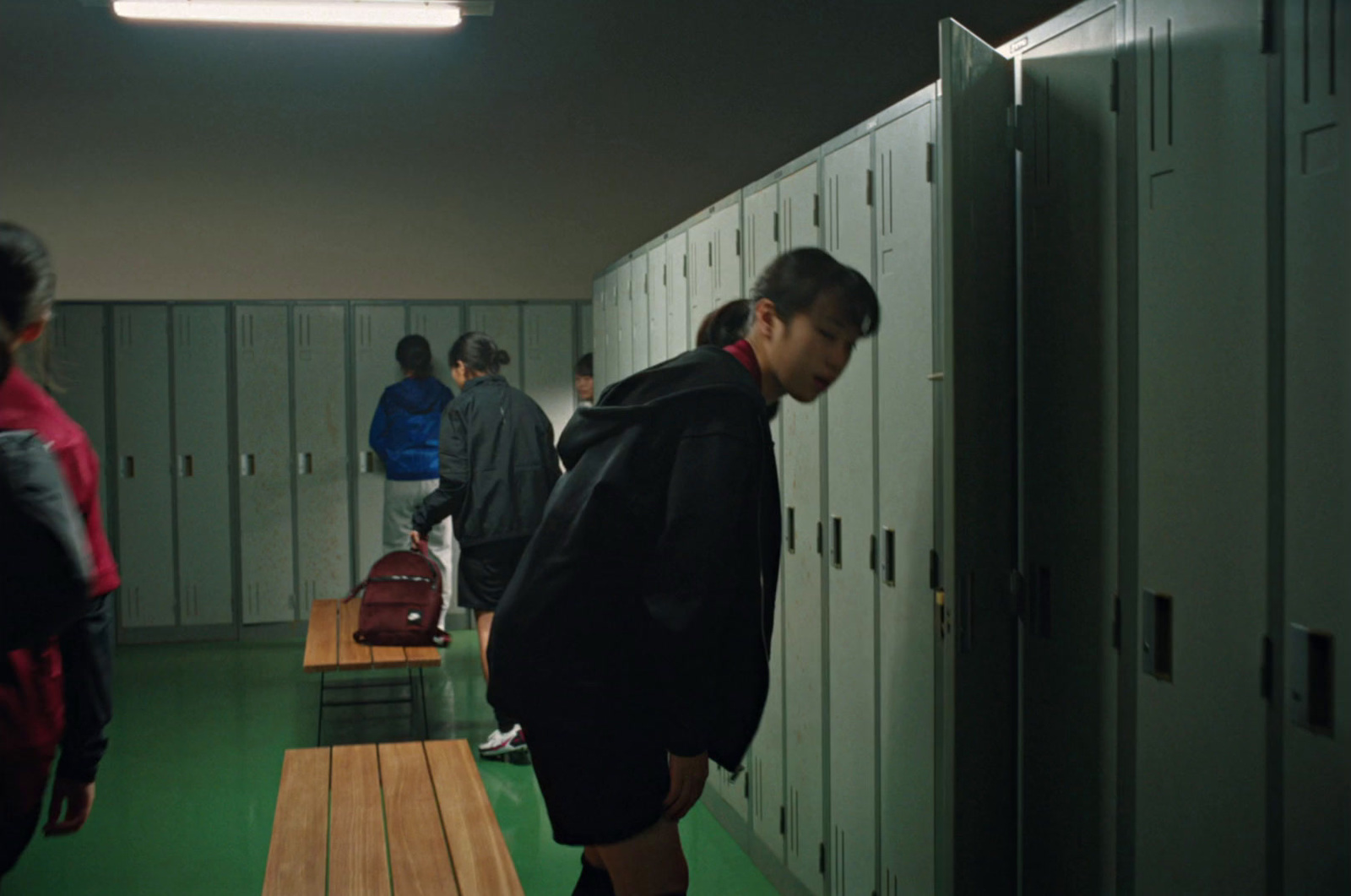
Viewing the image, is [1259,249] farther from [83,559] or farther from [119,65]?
[119,65]

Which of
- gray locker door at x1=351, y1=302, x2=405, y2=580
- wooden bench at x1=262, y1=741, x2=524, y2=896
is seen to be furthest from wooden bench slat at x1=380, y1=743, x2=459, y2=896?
gray locker door at x1=351, y1=302, x2=405, y2=580

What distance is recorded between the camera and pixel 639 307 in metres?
4.67

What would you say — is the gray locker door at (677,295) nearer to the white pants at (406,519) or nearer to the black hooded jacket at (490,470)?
the black hooded jacket at (490,470)

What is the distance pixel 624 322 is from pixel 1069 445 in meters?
3.13

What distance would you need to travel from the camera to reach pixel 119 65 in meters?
5.97

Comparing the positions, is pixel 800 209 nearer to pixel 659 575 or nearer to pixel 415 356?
pixel 659 575

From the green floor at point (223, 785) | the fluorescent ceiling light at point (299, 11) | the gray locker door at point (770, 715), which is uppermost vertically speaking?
the fluorescent ceiling light at point (299, 11)

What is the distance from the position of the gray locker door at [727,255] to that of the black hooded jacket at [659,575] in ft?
5.87

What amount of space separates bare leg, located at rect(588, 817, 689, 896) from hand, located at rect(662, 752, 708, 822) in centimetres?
4

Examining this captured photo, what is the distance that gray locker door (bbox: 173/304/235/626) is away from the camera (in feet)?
21.6

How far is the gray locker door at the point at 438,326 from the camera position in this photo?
6.76m

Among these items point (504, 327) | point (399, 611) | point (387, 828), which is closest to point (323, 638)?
point (399, 611)

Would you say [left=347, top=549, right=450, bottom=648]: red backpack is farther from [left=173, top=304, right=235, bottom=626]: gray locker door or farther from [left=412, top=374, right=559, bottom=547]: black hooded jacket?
[left=173, top=304, right=235, bottom=626]: gray locker door

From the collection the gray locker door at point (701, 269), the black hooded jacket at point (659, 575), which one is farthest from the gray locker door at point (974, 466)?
the gray locker door at point (701, 269)
